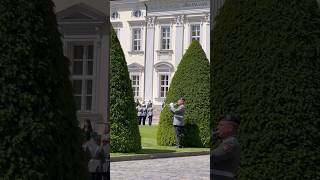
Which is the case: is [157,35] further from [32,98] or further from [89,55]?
[32,98]

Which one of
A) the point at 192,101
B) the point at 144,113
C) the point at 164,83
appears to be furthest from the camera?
the point at 164,83

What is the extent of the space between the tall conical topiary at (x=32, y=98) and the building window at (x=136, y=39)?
38449mm

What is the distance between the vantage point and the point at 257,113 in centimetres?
488

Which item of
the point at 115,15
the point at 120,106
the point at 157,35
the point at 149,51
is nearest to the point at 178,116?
the point at 120,106

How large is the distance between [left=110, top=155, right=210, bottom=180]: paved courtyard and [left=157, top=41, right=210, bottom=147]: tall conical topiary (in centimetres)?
Result: 244

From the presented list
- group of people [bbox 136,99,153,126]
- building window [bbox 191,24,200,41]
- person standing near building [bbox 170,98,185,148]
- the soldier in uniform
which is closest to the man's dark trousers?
person standing near building [bbox 170,98,185,148]

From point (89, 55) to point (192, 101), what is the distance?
415 inches

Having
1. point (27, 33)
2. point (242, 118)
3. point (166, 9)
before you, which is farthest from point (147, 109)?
point (27, 33)

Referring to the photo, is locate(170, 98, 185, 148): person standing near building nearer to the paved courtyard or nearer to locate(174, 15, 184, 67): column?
the paved courtyard

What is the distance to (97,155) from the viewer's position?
17.3 ft

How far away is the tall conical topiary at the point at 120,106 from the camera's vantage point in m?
11.9

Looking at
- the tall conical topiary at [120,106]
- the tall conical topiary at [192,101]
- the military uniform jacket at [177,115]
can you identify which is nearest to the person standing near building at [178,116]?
the military uniform jacket at [177,115]

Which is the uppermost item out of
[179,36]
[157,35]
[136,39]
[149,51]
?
[157,35]

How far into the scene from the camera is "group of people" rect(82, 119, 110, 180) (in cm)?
511
